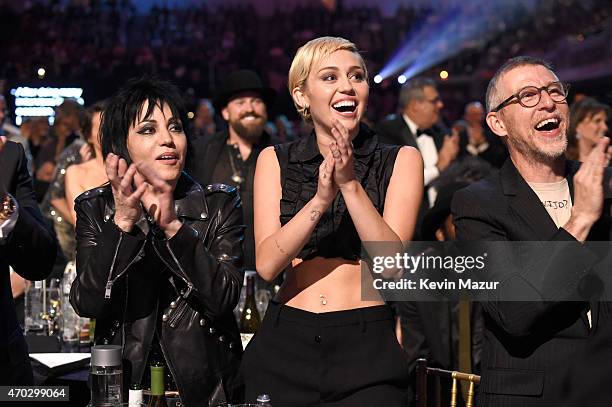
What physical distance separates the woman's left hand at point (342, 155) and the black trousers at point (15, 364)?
103 centimetres

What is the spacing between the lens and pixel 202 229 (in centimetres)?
279

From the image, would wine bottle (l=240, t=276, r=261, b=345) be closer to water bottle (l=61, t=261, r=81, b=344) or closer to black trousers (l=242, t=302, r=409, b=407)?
water bottle (l=61, t=261, r=81, b=344)

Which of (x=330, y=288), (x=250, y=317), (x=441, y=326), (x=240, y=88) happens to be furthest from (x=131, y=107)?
(x=240, y=88)

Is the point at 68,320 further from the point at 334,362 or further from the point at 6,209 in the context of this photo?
the point at 334,362

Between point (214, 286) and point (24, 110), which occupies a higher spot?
point (24, 110)

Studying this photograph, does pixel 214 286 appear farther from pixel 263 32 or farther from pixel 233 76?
pixel 263 32

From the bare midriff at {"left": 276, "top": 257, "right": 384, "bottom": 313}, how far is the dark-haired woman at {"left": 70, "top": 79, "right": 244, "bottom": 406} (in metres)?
Answer: 0.18

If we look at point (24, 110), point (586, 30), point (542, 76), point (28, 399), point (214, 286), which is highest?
point (586, 30)

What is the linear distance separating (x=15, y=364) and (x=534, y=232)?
4.95ft

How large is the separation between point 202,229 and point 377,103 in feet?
42.0

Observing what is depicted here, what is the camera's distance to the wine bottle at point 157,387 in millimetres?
2170

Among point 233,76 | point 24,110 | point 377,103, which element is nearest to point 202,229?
point 233,76

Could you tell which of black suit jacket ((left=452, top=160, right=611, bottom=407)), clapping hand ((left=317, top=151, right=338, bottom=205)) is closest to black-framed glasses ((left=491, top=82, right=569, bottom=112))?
black suit jacket ((left=452, top=160, right=611, bottom=407))

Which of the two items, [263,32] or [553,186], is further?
[263,32]
